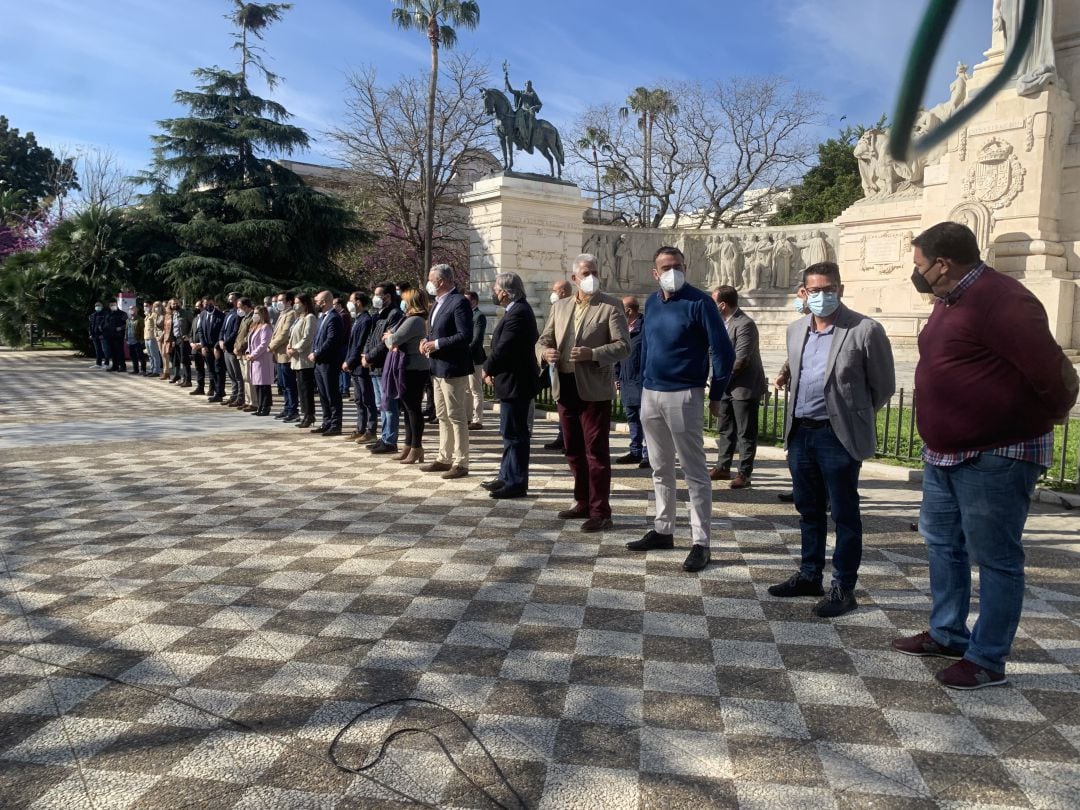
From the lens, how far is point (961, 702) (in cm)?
317

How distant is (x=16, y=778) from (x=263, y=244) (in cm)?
2797

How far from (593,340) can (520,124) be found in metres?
15.9

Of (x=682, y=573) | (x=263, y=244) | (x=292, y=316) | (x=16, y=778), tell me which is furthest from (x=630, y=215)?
(x=16, y=778)

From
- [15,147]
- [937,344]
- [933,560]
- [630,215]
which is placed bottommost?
[933,560]

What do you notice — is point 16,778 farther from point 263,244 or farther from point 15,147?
point 15,147

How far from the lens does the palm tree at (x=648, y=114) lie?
129 ft

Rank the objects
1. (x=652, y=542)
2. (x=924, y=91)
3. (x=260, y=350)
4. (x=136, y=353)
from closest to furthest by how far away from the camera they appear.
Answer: (x=924, y=91) < (x=652, y=542) < (x=260, y=350) < (x=136, y=353)

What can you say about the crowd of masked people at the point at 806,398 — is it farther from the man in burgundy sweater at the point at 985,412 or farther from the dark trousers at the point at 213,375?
the dark trousers at the point at 213,375

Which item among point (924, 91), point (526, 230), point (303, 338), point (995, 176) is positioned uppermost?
point (995, 176)

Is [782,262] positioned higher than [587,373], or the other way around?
[782,262]

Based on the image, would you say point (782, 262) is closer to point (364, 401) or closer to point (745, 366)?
point (364, 401)

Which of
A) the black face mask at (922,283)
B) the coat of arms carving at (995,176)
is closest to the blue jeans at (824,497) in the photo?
the black face mask at (922,283)

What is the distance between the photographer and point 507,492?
692cm

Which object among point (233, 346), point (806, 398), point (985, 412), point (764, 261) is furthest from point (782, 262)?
point (985, 412)
